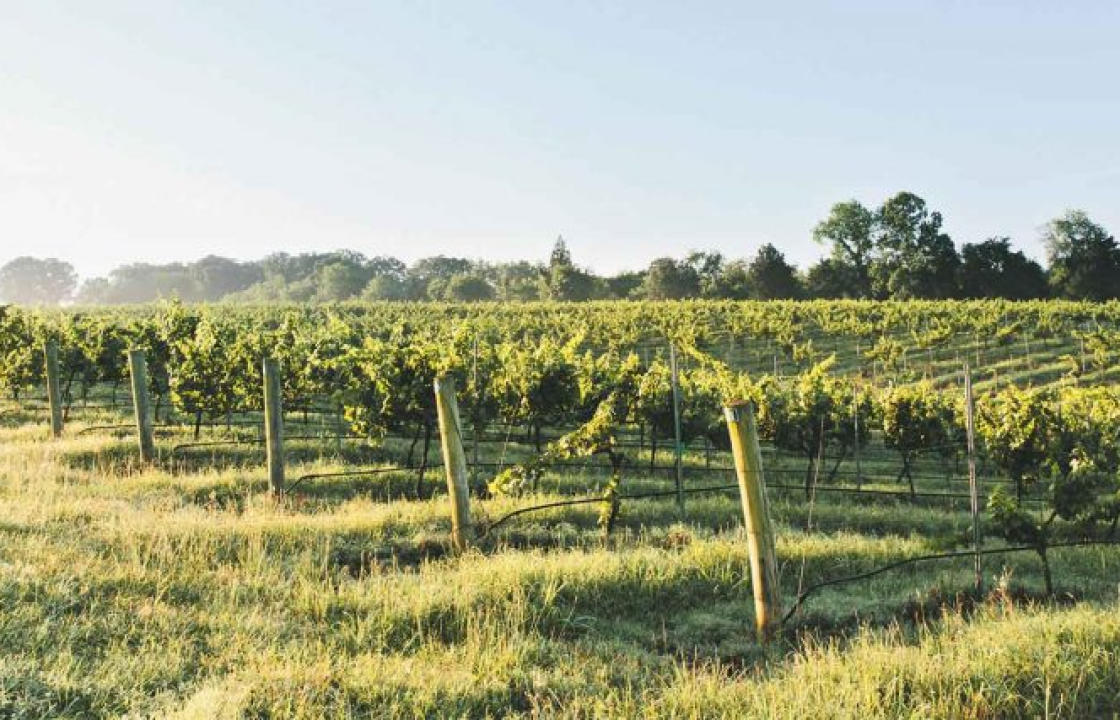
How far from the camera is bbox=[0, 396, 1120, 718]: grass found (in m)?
3.96

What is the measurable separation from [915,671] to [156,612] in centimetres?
449

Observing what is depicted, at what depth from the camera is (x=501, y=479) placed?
290 inches

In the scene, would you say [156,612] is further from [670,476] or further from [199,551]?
[670,476]

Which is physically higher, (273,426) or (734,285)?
(734,285)

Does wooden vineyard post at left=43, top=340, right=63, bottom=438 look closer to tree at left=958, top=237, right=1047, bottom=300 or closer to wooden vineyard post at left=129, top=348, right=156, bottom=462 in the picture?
Result: wooden vineyard post at left=129, top=348, right=156, bottom=462

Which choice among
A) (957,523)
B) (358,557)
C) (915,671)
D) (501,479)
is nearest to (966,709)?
(915,671)

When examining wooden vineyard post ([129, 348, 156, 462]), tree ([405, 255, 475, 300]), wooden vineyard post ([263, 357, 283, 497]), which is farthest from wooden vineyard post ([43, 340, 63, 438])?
tree ([405, 255, 475, 300])

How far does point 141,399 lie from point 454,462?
615 centimetres

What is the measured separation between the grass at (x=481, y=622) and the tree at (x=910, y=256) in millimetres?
52263

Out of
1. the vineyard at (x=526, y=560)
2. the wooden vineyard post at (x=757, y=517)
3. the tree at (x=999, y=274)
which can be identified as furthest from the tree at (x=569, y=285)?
the wooden vineyard post at (x=757, y=517)

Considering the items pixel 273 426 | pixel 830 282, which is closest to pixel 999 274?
pixel 830 282

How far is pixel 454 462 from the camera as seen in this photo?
6551 mm

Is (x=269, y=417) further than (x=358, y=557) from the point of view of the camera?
Yes

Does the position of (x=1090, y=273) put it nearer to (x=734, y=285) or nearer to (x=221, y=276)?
(x=734, y=285)
